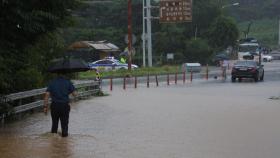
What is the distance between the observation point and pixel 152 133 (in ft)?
52.0

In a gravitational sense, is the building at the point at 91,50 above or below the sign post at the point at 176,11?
below

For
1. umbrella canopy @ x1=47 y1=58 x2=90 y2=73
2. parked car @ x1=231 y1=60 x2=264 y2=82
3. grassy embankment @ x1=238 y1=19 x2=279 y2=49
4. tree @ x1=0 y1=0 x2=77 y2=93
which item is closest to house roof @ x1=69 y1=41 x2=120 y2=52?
parked car @ x1=231 y1=60 x2=264 y2=82

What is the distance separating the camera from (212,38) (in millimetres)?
96188

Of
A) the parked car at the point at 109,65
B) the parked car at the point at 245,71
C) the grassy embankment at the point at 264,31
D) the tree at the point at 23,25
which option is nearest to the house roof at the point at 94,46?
the parked car at the point at 109,65

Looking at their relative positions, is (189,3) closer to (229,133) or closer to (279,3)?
(229,133)

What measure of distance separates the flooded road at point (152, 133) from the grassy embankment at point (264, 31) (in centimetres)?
13028

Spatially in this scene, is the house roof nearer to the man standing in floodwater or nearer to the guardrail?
the guardrail

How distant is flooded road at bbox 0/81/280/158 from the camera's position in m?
12.8

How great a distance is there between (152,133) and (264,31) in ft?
496

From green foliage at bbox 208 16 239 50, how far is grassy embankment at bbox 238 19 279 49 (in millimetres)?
53846

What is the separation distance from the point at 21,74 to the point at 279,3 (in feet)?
504

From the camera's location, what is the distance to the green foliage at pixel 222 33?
9281 centimetres

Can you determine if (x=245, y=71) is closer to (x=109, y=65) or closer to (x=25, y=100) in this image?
(x=109, y=65)

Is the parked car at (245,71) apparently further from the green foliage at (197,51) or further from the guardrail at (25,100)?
the green foliage at (197,51)
